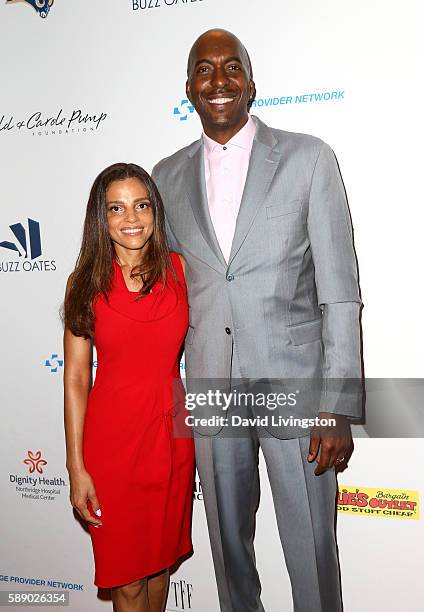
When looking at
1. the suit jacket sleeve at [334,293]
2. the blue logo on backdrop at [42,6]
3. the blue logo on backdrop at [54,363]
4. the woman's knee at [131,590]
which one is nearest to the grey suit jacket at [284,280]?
the suit jacket sleeve at [334,293]

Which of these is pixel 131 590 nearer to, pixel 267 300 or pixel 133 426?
pixel 133 426

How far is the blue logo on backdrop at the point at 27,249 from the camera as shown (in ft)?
9.58

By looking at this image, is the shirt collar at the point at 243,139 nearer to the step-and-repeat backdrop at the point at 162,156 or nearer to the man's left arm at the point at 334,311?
the man's left arm at the point at 334,311

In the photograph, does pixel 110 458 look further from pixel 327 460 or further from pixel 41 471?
pixel 41 471

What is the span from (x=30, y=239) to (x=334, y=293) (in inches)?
58.3

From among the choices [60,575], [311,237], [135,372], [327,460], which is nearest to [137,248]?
[135,372]

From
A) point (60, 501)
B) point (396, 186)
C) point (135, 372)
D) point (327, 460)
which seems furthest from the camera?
point (60, 501)

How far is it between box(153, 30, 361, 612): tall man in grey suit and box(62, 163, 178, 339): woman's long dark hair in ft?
0.25

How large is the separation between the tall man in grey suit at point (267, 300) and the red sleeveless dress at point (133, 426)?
0.33 feet

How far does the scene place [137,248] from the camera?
219cm

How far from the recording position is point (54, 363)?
295 centimetres

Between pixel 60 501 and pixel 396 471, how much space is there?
1.43 m

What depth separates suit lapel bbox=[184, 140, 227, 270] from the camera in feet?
6.88

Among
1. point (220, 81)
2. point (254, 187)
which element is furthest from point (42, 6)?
point (254, 187)
